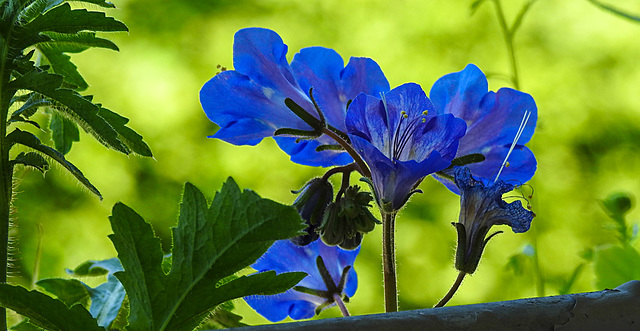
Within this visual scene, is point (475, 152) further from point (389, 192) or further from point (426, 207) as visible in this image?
point (426, 207)

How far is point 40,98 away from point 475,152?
0.68ft

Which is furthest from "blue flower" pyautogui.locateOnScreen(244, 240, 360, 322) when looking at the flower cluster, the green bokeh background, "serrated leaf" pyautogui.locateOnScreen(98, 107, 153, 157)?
the green bokeh background

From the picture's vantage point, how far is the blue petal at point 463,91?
13.5 inches

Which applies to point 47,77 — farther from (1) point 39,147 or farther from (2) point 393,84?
(2) point 393,84

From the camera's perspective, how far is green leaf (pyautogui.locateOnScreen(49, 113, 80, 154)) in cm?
36

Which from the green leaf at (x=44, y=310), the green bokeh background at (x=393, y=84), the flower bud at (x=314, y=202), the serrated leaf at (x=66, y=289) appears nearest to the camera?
Result: the green leaf at (x=44, y=310)

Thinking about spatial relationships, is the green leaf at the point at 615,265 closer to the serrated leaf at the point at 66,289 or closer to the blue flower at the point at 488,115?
the blue flower at the point at 488,115

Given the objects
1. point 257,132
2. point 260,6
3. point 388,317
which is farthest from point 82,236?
point 388,317

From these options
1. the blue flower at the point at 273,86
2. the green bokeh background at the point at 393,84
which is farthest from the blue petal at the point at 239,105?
the green bokeh background at the point at 393,84

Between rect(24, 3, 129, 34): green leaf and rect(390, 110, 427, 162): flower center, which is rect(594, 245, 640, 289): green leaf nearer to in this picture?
rect(390, 110, 427, 162): flower center

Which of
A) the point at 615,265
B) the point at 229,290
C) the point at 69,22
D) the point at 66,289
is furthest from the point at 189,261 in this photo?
the point at 615,265

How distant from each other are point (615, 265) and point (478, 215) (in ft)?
0.79

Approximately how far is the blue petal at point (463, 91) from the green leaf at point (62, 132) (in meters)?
0.20

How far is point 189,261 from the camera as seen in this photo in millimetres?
240
